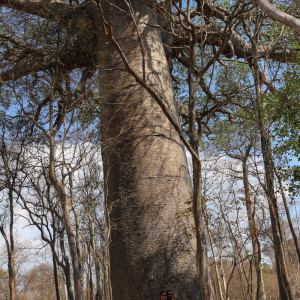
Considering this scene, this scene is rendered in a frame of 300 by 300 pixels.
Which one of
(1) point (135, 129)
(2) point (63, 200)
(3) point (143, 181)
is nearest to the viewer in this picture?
(3) point (143, 181)

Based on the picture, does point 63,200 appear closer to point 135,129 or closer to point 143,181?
point 135,129

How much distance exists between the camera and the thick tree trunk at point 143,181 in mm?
4375

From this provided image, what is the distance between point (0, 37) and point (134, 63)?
2.87 meters

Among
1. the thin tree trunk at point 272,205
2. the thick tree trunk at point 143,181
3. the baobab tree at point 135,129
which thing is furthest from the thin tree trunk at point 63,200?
the thin tree trunk at point 272,205

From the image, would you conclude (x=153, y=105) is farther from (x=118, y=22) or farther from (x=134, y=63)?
(x=118, y=22)

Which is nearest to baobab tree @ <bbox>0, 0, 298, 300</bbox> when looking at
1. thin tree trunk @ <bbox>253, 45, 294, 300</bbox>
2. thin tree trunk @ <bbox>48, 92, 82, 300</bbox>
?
thin tree trunk @ <bbox>48, 92, 82, 300</bbox>

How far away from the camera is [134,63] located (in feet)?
18.0

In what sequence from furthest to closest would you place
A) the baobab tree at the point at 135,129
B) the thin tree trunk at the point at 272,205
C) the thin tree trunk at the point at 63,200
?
the thin tree trunk at the point at 63,200
the thin tree trunk at the point at 272,205
the baobab tree at the point at 135,129

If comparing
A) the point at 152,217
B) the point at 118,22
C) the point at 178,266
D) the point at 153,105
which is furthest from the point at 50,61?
the point at 178,266

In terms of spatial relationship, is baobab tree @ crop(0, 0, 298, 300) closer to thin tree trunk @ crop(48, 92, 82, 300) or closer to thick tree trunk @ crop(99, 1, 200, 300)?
thick tree trunk @ crop(99, 1, 200, 300)

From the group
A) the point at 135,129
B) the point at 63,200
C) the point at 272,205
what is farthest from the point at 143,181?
A: the point at 63,200

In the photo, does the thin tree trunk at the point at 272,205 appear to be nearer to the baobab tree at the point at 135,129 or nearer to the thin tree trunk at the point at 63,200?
the baobab tree at the point at 135,129

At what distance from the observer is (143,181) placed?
4734 mm

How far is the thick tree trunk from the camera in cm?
438
